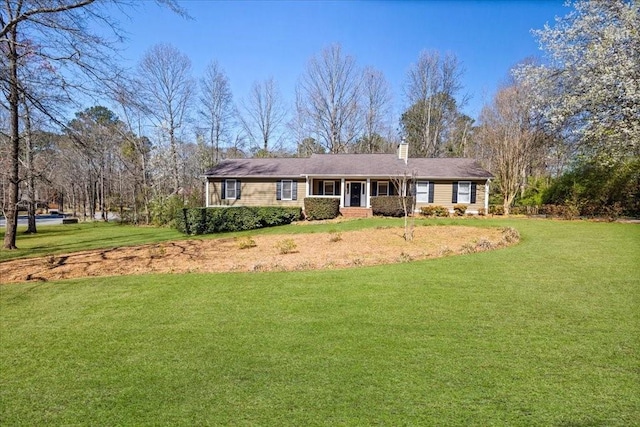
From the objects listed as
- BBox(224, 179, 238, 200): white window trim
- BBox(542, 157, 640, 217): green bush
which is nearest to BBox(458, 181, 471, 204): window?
BBox(542, 157, 640, 217): green bush

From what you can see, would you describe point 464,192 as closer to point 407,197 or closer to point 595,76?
point 407,197

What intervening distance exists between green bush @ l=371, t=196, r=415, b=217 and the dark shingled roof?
1.63m

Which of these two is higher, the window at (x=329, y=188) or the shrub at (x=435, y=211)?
the window at (x=329, y=188)

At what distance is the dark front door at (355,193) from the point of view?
23.8m

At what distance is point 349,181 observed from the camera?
23594 mm

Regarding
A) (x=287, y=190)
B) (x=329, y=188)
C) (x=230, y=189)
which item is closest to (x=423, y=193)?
(x=329, y=188)

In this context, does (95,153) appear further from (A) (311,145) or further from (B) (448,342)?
(A) (311,145)

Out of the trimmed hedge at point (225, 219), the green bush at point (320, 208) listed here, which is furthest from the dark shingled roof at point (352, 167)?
the trimmed hedge at point (225, 219)

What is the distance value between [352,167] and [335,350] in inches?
784

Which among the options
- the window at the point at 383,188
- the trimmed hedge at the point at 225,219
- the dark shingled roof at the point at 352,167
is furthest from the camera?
the window at the point at 383,188

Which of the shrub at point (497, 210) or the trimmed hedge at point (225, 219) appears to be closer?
the trimmed hedge at point (225, 219)

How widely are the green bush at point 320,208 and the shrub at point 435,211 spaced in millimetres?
5244

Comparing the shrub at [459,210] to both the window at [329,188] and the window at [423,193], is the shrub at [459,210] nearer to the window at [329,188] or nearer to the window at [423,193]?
the window at [423,193]

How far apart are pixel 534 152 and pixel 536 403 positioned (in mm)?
28897
